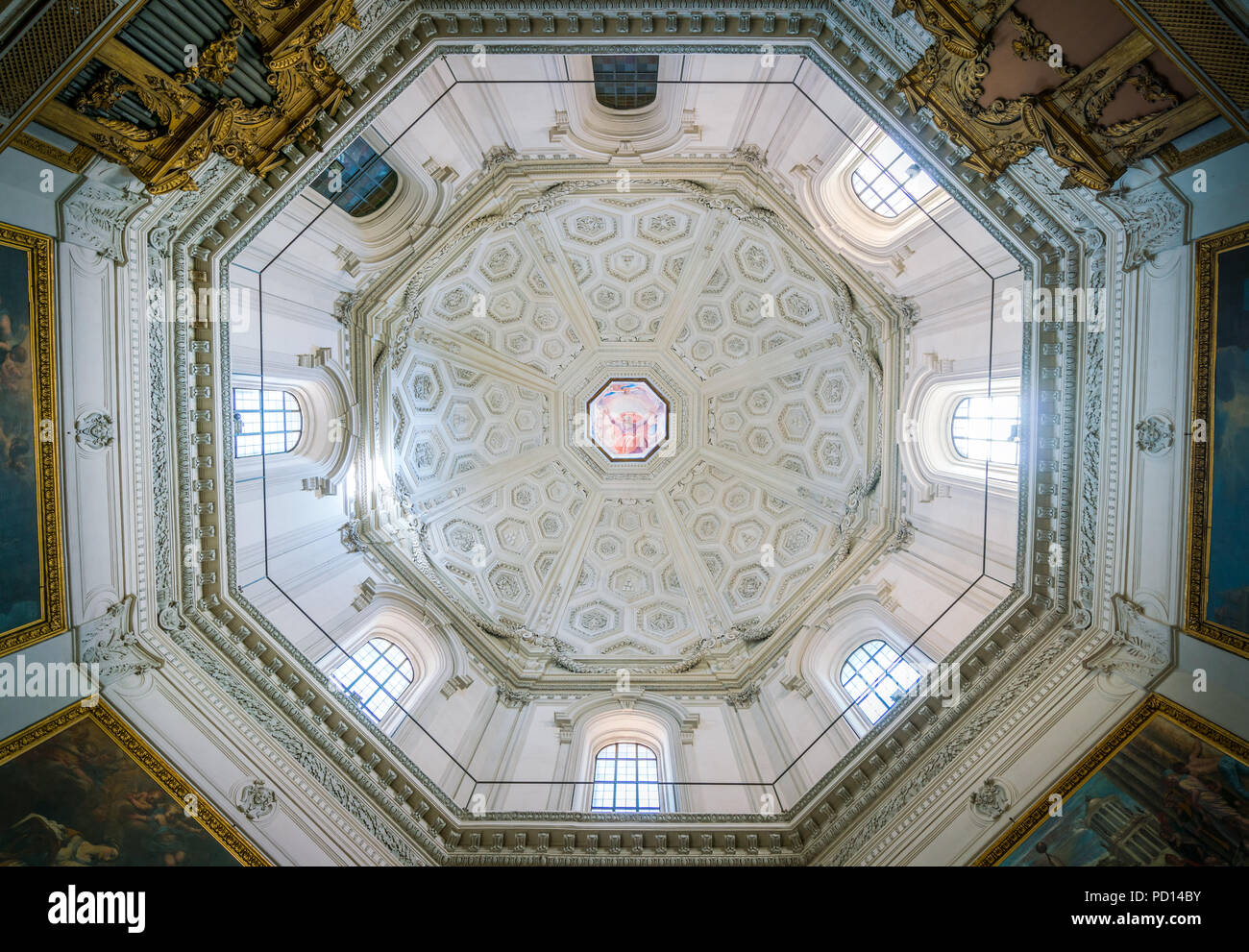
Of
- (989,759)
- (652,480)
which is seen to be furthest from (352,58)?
(652,480)

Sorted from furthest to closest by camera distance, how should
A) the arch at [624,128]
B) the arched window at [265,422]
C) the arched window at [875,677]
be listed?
the arched window at [875,677] → the arch at [624,128] → the arched window at [265,422]

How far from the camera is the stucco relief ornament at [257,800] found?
10867 mm

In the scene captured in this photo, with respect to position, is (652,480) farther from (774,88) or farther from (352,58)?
(352,58)

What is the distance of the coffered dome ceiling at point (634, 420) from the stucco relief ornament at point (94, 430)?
359 inches

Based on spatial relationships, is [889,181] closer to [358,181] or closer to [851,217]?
[851,217]

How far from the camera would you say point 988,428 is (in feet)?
47.4

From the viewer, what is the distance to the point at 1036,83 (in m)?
8.40

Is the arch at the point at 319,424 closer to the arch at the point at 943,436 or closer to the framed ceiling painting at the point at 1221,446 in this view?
the arch at the point at 943,436

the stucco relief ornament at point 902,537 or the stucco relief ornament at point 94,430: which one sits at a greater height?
the stucco relief ornament at point 94,430

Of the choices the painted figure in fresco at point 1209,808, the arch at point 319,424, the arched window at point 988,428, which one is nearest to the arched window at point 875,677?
the arched window at point 988,428

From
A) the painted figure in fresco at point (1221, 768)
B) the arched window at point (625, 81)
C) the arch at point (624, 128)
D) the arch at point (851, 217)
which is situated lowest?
the painted figure in fresco at point (1221, 768)

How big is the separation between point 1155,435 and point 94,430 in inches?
593

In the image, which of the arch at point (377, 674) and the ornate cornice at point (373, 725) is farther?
the arch at point (377, 674)

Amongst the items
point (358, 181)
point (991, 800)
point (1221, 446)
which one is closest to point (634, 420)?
point (358, 181)
